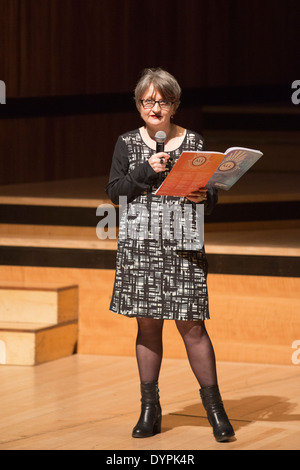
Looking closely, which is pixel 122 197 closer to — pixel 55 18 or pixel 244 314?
pixel 244 314

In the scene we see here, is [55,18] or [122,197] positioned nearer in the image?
[122,197]

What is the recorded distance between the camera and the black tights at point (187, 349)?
9.50 feet

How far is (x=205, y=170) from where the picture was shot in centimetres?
267

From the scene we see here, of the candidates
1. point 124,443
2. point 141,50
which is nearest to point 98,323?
point 124,443

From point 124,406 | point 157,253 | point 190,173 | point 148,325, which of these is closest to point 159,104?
point 190,173

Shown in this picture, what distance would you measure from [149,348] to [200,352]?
0.15m

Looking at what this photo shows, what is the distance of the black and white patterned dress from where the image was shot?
2.87 metres

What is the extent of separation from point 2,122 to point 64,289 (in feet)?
6.41

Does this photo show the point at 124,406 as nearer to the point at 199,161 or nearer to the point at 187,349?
the point at 187,349

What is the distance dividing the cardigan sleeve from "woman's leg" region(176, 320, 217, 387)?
0.40 meters

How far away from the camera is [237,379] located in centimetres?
374

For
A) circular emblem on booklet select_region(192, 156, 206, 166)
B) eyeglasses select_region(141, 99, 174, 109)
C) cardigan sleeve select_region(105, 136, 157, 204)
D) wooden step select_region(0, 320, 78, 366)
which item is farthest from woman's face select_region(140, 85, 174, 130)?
wooden step select_region(0, 320, 78, 366)

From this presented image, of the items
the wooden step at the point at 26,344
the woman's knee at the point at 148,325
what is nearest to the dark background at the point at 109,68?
the wooden step at the point at 26,344

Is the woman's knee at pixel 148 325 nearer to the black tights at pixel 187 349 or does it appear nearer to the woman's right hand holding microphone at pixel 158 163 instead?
the black tights at pixel 187 349
